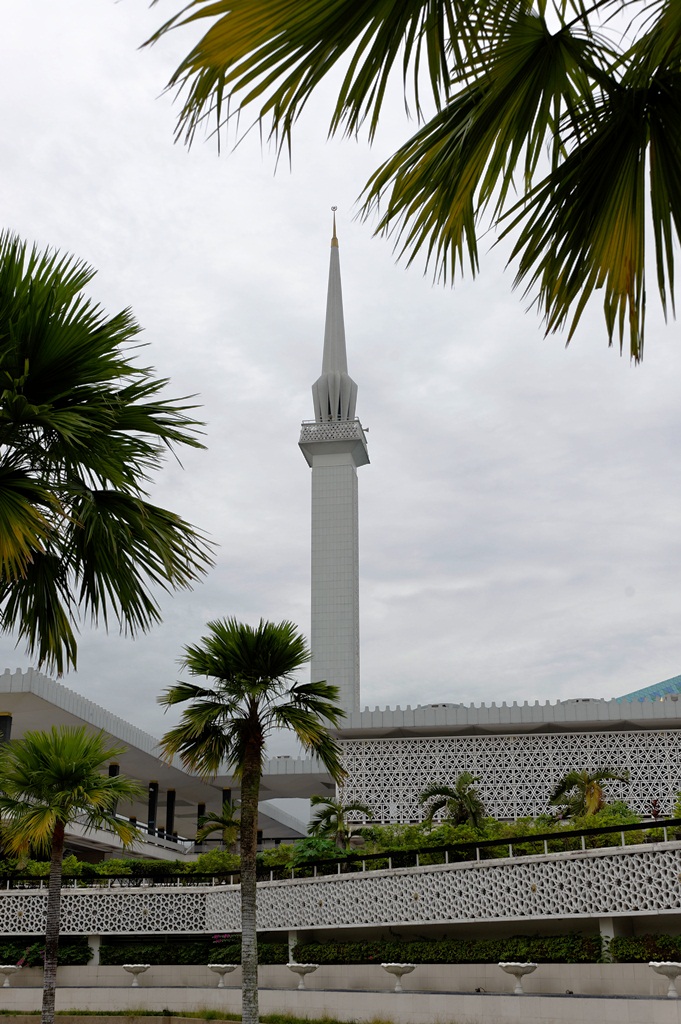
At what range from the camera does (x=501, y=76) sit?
10.7ft

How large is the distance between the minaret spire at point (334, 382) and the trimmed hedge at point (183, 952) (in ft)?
124

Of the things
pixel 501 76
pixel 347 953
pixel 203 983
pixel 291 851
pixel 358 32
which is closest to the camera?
pixel 358 32

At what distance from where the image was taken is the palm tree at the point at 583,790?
32.1m

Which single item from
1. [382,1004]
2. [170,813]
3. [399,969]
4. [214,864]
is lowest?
[382,1004]

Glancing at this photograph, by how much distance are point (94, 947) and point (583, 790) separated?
1547 centimetres

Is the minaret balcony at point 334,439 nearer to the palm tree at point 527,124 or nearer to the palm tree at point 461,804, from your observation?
the palm tree at point 461,804

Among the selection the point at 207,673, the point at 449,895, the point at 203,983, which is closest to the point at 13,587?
the point at 207,673

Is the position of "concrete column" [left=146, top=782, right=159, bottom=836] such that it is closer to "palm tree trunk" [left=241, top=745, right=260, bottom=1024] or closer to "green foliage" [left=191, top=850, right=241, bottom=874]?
"green foliage" [left=191, top=850, right=241, bottom=874]

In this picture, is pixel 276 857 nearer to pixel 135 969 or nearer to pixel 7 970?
pixel 135 969

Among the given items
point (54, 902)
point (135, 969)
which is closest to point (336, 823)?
point (135, 969)

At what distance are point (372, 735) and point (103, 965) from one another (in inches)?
527

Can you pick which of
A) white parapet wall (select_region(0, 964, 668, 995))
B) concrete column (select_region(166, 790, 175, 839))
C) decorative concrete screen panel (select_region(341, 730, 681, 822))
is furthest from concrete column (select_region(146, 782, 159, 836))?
white parapet wall (select_region(0, 964, 668, 995))

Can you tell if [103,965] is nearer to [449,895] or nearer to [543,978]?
[449,895]

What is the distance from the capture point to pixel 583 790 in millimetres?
32812
